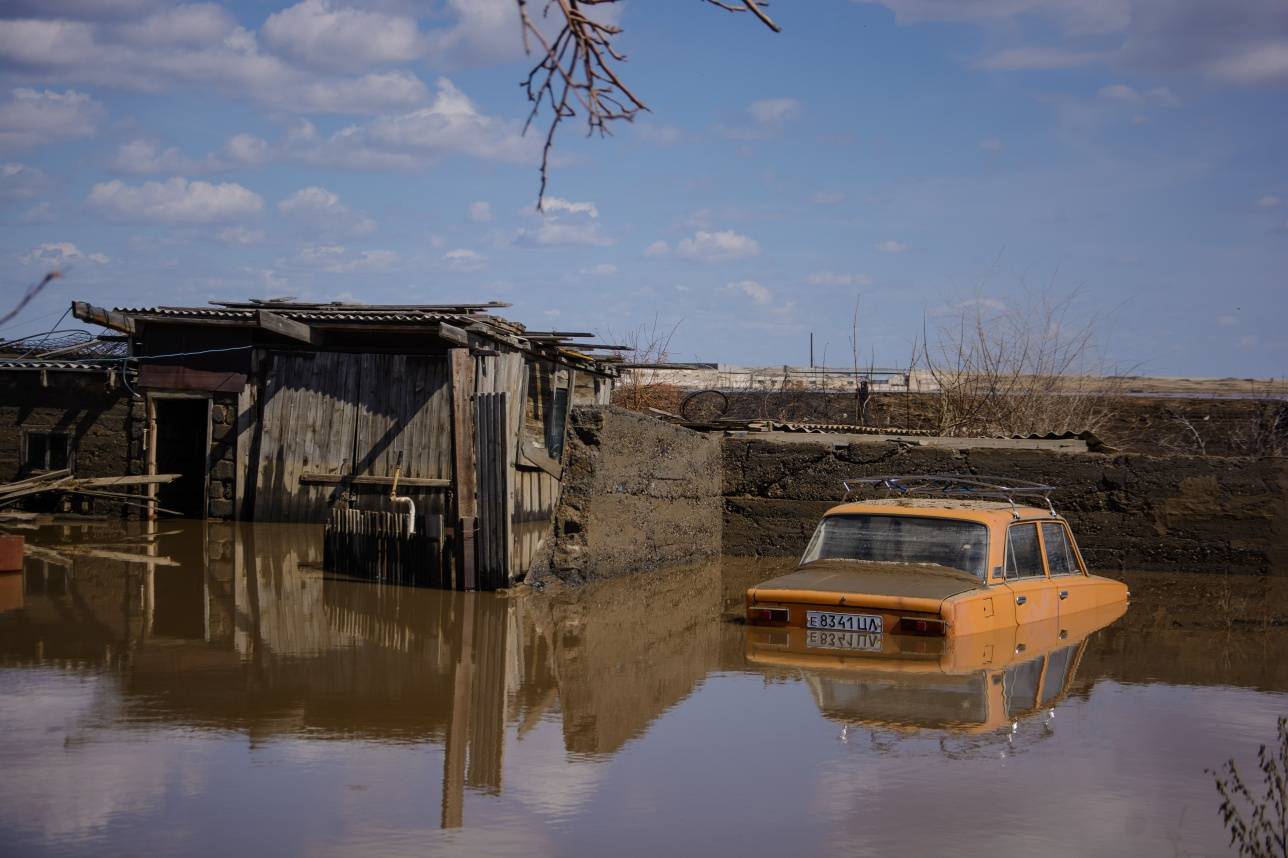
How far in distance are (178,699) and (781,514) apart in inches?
363

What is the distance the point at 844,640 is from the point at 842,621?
16cm

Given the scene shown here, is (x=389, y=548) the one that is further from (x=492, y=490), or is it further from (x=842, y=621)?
(x=842, y=621)

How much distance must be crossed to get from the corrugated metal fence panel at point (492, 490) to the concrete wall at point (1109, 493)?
4556 mm

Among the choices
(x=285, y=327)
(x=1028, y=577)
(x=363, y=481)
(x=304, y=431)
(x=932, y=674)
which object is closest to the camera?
(x=932, y=674)

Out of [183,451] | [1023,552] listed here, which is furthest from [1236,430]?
[183,451]

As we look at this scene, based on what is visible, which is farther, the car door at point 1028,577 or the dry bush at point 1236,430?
Answer: the dry bush at point 1236,430

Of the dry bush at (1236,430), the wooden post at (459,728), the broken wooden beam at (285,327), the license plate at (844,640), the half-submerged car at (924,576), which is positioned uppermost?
the broken wooden beam at (285,327)

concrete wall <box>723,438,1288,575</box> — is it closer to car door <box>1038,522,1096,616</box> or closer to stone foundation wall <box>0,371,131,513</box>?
car door <box>1038,522,1096,616</box>

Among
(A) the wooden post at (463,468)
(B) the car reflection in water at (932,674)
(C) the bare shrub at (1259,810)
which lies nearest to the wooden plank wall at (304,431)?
(A) the wooden post at (463,468)

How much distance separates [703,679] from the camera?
855 cm

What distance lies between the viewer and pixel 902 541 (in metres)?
9.59

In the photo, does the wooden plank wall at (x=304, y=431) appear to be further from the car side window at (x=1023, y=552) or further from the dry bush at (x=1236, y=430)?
the dry bush at (x=1236, y=430)

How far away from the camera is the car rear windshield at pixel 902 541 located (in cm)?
933

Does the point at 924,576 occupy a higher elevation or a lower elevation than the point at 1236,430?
lower
